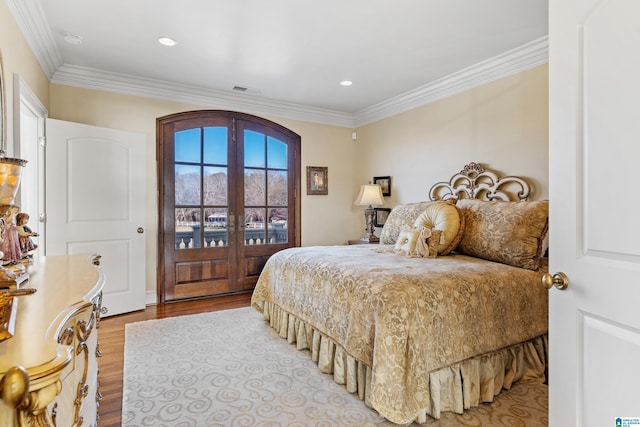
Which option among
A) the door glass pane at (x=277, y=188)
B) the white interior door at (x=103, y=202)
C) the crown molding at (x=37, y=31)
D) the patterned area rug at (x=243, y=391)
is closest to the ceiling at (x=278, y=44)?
the crown molding at (x=37, y=31)

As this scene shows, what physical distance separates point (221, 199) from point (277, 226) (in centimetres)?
88

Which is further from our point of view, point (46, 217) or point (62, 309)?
point (46, 217)

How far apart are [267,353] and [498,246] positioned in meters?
1.93

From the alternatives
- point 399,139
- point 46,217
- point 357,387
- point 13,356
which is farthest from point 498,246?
point 46,217

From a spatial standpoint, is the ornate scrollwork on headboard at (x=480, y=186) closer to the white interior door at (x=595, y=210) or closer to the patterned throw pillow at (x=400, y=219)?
the patterned throw pillow at (x=400, y=219)

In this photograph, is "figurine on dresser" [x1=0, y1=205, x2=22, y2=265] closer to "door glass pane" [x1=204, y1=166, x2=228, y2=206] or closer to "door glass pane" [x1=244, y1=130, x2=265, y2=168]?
"door glass pane" [x1=204, y1=166, x2=228, y2=206]

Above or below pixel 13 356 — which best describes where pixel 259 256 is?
below

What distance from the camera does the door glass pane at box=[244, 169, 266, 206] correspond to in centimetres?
454

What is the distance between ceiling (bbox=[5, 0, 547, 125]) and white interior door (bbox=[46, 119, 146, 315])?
0.67m

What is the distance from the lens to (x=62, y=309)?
860mm

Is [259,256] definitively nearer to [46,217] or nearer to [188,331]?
[188,331]

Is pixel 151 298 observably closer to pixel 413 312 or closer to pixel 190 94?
pixel 190 94

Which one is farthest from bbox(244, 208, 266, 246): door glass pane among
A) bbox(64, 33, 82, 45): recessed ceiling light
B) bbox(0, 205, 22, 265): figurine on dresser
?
bbox(0, 205, 22, 265): figurine on dresser

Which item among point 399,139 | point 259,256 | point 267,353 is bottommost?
point 267,353
